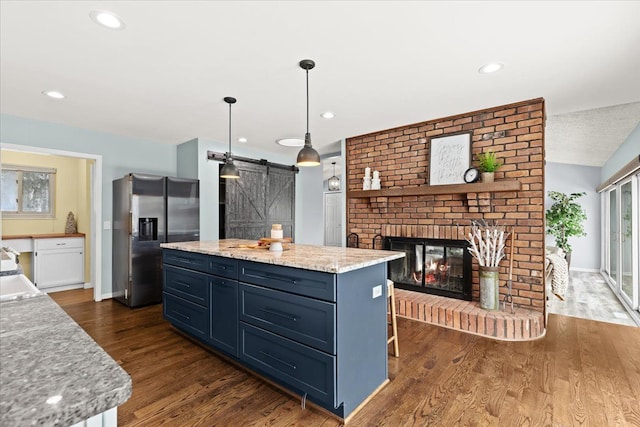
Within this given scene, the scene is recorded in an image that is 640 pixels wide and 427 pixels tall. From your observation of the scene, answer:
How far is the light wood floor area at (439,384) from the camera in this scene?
1945 millimetres

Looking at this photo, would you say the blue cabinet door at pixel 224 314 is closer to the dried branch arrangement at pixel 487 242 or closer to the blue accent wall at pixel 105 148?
the dried branch arrangement at pixel 487 242

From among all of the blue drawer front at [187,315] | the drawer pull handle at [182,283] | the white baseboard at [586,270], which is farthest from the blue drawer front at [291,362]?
the white baseboard at [586,270]

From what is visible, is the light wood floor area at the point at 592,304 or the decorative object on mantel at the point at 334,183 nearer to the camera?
the light wood floor area at the point at 592,304

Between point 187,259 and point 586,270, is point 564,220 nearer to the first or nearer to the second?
point 586,270

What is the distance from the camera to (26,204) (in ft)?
17.1

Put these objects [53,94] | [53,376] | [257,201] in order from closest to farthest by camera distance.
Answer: [53,376] → [53,94] → [257,201]

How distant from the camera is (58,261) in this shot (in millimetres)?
5004

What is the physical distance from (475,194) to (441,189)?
0.36 metres

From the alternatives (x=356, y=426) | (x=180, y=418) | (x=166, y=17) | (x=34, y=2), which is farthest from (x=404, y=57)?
(x=180, y=418)

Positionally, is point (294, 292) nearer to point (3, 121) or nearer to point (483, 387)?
point (483, 387)

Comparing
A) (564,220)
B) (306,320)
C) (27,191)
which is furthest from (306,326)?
(564,220)

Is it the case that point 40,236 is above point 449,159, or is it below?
below

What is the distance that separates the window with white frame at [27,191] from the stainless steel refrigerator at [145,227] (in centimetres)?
171

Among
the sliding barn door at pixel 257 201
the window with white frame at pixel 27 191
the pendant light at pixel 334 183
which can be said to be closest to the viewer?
the window with white frame at pixel 27 191
